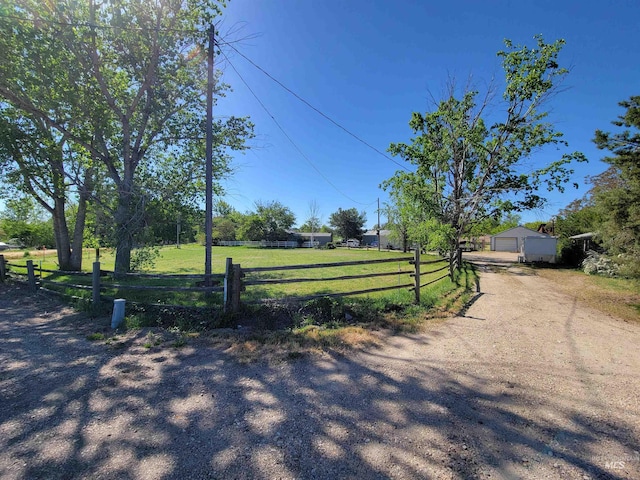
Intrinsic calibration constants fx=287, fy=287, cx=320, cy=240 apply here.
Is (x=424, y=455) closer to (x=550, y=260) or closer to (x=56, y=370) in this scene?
(x=56, y=370)

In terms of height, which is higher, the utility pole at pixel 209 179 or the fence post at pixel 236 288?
the utility pole at pixel 209 179

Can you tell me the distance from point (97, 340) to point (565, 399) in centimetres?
699

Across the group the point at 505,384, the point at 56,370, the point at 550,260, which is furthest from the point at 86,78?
the point at 550,260

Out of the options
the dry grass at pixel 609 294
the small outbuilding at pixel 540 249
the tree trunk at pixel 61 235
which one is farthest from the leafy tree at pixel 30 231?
the small outbuilding at pixel 540 249

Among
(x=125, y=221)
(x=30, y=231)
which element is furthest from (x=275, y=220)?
(x=125, y=221)

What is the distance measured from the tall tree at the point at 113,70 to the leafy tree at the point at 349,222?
5390 centimetres

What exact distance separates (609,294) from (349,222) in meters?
54.8

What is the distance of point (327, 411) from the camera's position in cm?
296

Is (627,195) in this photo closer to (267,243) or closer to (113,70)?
(113,70)

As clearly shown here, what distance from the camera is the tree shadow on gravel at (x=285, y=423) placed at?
7.28ft

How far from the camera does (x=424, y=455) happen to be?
233 centimetres

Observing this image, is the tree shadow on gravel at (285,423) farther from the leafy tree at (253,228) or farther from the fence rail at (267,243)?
the leafy tree at (253,228)

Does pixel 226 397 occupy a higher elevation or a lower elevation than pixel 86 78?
lower

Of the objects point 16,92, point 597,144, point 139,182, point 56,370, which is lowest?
point 56,370
